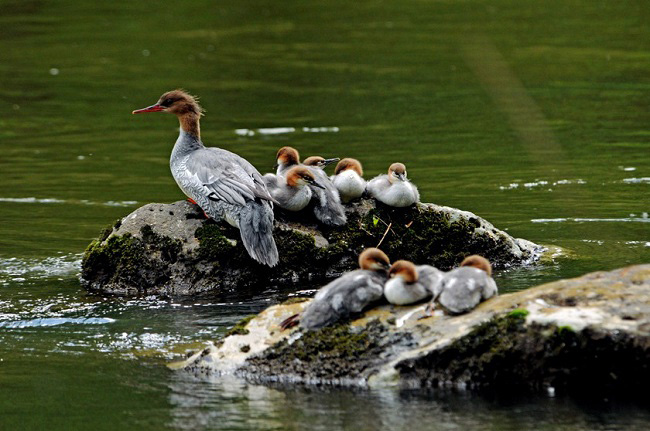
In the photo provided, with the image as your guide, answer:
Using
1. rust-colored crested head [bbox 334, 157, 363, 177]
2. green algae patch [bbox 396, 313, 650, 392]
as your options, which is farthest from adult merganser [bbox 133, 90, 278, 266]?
green algae patch [bbox 396, 313, 650, 392]

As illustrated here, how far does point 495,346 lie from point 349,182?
13.0 ft

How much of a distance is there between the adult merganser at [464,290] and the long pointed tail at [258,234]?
2.75 metres

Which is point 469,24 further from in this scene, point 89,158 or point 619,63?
point 89,158

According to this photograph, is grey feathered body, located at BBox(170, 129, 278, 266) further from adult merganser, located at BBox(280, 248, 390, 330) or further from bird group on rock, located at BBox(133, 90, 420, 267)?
adult merganser, located at BBox(280, 248, 390, 330)

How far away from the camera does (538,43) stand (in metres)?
24.8

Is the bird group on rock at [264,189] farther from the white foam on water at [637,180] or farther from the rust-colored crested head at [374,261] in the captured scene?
the white foam on water at [637,180]

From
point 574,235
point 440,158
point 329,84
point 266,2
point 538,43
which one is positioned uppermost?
point 266,2

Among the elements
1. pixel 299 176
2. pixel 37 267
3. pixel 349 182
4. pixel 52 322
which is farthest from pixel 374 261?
pixel 37 267

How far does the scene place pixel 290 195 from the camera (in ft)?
33.5

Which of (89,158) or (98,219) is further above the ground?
(89,158)

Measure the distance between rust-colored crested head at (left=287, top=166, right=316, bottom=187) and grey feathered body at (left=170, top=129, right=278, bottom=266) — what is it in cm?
26

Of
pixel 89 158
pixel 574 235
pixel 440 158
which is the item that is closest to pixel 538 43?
pixel 440 158

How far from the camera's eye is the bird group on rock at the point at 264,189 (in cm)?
982

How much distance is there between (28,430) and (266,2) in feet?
86.8
